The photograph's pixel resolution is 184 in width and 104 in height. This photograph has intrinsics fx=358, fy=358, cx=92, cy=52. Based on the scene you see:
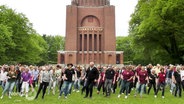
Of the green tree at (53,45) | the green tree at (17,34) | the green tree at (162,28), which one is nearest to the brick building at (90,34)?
the green tree at (17,34)

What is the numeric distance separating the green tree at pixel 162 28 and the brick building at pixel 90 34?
69.4 feet

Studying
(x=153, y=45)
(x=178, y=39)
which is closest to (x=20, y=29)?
(x=153, y=45)

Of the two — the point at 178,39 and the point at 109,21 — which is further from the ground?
the point at 109,21

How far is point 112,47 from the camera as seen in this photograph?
6781 cm

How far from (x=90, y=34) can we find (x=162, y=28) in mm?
32606

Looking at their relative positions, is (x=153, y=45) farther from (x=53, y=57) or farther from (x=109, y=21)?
(x=53, y=57)

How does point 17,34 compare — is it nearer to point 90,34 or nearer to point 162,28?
point 90,34

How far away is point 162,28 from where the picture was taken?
35.9 metres

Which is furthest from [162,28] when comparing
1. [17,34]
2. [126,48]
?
[126,48]

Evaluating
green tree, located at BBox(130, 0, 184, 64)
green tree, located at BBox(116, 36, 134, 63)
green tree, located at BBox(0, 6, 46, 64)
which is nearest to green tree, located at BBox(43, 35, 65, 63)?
green tree, located at BBox(116, 36, 134, 63)

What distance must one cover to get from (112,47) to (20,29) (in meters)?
19.1

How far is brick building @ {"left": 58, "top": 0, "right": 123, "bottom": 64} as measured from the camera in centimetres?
6711

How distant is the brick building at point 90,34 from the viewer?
67.1 metres

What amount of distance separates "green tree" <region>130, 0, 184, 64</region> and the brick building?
21.2 metres
